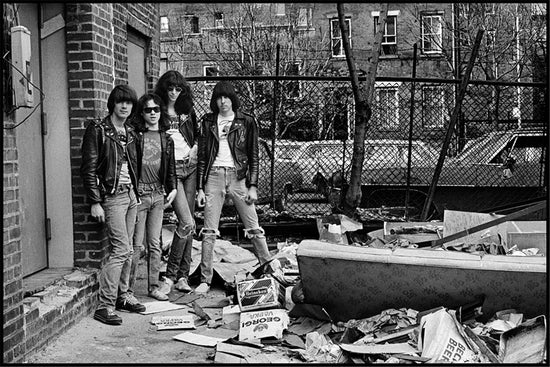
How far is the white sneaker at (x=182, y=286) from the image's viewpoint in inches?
277

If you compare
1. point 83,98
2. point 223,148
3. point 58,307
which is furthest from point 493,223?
point 83,98

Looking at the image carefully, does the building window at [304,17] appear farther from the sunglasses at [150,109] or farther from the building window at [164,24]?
the sunglasses at [150,109]

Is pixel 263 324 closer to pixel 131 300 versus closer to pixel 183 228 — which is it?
pixel 131 300

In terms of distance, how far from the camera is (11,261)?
176 inches

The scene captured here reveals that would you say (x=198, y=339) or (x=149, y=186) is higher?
(x=149, y=186)

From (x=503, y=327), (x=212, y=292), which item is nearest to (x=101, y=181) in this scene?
→ (x=212, y=292)

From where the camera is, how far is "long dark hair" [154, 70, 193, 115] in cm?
679

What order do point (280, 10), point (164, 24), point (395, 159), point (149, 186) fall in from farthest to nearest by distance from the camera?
point (164, 24) < point (280, 10) < point (395, 159) < point (149, 186)

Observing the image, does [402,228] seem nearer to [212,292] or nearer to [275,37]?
[212,292]

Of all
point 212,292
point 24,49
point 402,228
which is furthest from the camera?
point 402,228

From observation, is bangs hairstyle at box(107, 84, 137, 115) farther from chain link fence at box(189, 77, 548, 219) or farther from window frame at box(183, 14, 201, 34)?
window frame at box(183, 14, 201, 34)

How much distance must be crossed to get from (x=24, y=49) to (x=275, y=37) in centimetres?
2069

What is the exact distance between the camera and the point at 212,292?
7.18 metres

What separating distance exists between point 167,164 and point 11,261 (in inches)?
92.6
